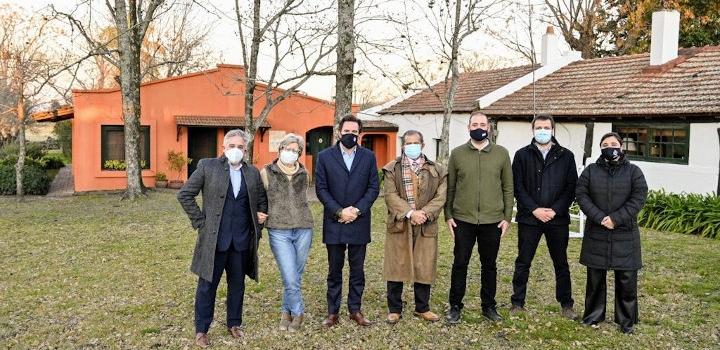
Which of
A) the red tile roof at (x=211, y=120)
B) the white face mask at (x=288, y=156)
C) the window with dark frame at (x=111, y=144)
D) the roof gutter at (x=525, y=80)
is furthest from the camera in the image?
the red tile roof at (x=211, y=120)

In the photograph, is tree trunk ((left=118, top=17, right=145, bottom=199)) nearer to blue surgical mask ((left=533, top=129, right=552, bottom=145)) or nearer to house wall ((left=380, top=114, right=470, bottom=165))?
house wall ((left=380, top=114, right=470, bottom=165))

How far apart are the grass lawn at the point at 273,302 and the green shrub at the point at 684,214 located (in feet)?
2.63

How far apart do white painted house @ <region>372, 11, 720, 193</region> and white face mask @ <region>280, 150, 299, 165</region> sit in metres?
10.5

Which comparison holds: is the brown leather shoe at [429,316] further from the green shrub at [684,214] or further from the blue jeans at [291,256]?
the green shrub at [684,214]

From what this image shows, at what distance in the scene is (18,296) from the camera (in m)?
6.72

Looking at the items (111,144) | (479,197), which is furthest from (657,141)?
(111,144)

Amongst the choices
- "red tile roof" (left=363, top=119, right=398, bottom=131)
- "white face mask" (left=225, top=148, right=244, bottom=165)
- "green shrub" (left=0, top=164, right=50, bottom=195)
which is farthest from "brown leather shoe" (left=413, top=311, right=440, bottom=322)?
"red tile roof" (left=363, top=119, right=398, bottom=131)

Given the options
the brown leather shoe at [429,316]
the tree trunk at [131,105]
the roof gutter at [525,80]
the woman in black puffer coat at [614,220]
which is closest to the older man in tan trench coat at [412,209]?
the brown leather shoe at [429,316]

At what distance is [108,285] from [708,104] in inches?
469

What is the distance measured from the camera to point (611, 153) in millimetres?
5266

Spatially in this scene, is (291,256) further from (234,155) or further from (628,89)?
(628,89)

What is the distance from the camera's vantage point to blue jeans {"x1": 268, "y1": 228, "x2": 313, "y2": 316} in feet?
17.4

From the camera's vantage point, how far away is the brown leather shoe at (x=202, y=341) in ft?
16.5

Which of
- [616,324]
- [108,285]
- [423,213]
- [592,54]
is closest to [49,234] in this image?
[108,285]
